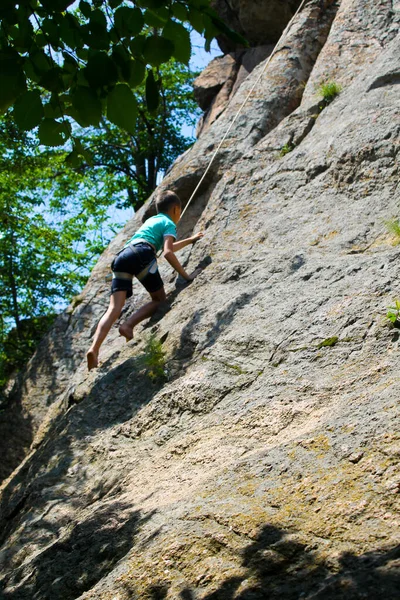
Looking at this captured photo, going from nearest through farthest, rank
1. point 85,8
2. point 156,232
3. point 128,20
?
point 128,20, point 85,8, point 156,232

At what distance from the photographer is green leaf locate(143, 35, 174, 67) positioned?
4.27 metres

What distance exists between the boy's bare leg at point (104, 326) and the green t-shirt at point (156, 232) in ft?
2.31

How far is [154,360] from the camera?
701cm

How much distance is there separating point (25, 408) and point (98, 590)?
5993 mm

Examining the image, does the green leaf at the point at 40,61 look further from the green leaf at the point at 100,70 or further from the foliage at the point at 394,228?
the foliage at the point at 394,228

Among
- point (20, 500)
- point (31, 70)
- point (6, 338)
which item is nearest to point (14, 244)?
point (6, 338)

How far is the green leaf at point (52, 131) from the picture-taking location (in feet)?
14.9

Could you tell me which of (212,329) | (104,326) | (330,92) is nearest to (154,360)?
(212,329)

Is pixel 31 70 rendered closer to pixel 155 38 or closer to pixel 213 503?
pixel 155 38

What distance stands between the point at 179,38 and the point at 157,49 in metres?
0.24

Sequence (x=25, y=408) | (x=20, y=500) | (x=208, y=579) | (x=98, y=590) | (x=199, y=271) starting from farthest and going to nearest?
(x=25, y=408) → (x=199, y=271) → (x=20, y=500) → (x=98, y=590) → (x=208, y=579)

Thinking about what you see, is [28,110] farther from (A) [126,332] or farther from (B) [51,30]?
(A) [126,332]

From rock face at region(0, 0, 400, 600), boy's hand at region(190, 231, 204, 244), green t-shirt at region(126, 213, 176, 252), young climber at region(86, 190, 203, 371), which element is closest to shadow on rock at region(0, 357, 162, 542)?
rock face at region(0, 0, 400, 600)

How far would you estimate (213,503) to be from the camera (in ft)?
13.9
